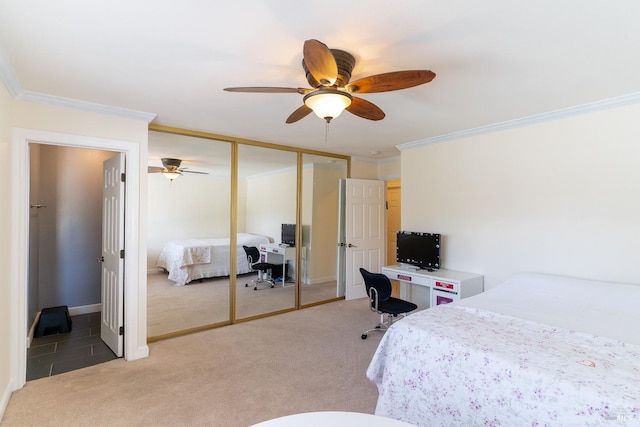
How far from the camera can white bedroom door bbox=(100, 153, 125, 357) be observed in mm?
2990

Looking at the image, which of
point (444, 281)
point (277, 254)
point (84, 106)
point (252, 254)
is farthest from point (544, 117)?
point (252, 254)

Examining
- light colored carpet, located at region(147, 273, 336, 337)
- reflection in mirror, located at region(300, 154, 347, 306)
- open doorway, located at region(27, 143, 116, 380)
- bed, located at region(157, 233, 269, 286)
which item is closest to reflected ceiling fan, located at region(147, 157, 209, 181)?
open doorway, located at region(27, 143, 116, 380)

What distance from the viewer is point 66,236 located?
4.19m

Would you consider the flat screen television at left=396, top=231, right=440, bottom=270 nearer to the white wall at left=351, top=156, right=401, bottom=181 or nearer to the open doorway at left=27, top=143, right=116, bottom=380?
the white wall at left=351, top=156, right=401, bottom=181

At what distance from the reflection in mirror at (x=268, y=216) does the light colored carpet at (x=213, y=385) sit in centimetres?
153

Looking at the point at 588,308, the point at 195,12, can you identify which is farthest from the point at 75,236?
the point at 588,308

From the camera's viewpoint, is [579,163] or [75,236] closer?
[579,163]

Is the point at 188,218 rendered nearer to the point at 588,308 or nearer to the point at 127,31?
the point at 127,31

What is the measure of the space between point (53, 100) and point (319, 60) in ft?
8.04

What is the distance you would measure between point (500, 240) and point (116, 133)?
402cm

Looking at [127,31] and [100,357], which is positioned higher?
[127,31]

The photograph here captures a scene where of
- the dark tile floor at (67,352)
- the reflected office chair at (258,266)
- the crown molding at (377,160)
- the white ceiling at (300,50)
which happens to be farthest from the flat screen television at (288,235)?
the dark tile floor at (67,352)

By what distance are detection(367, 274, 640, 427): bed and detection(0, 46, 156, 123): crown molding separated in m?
2.91

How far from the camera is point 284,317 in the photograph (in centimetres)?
420
